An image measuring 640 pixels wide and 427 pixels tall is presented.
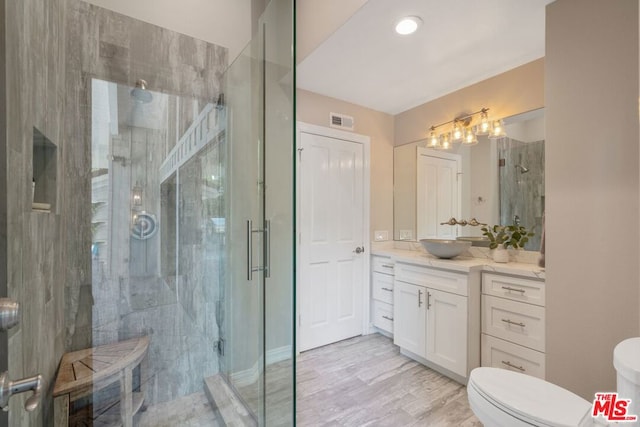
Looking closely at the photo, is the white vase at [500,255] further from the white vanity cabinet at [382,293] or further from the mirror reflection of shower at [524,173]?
the white vanity cabinet at [382,293]

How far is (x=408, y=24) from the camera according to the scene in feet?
5.61

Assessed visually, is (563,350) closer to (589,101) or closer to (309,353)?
(589,101)

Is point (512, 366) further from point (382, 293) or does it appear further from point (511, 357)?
point (382, 293)

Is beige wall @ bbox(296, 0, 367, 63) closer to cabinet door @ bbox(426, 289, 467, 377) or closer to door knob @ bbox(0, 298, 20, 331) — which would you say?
door knob @ bbox(0, 298, 20, 331)

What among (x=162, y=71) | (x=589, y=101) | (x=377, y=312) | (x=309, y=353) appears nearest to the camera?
(x=589, y=101)

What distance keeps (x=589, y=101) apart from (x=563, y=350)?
1281mm

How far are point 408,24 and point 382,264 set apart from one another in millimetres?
2055

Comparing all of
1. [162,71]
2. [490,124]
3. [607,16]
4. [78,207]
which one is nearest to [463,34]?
[607,16]

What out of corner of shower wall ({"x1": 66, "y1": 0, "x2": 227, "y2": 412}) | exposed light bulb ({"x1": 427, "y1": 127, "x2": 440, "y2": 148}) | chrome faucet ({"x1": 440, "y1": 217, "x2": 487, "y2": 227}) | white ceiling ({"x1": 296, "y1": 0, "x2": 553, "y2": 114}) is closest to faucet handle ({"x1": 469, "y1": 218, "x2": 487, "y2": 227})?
chrome faucet ({"x1": 440, "y1": 217, "x2": 487, "y2": 227})

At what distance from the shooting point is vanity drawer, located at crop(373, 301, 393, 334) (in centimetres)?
275

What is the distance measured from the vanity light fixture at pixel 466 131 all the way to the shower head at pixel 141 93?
8.07ft

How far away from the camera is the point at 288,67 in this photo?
1408mm

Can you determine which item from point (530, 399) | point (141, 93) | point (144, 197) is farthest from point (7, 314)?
point (530, 399)

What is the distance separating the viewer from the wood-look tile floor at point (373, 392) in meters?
1.67
